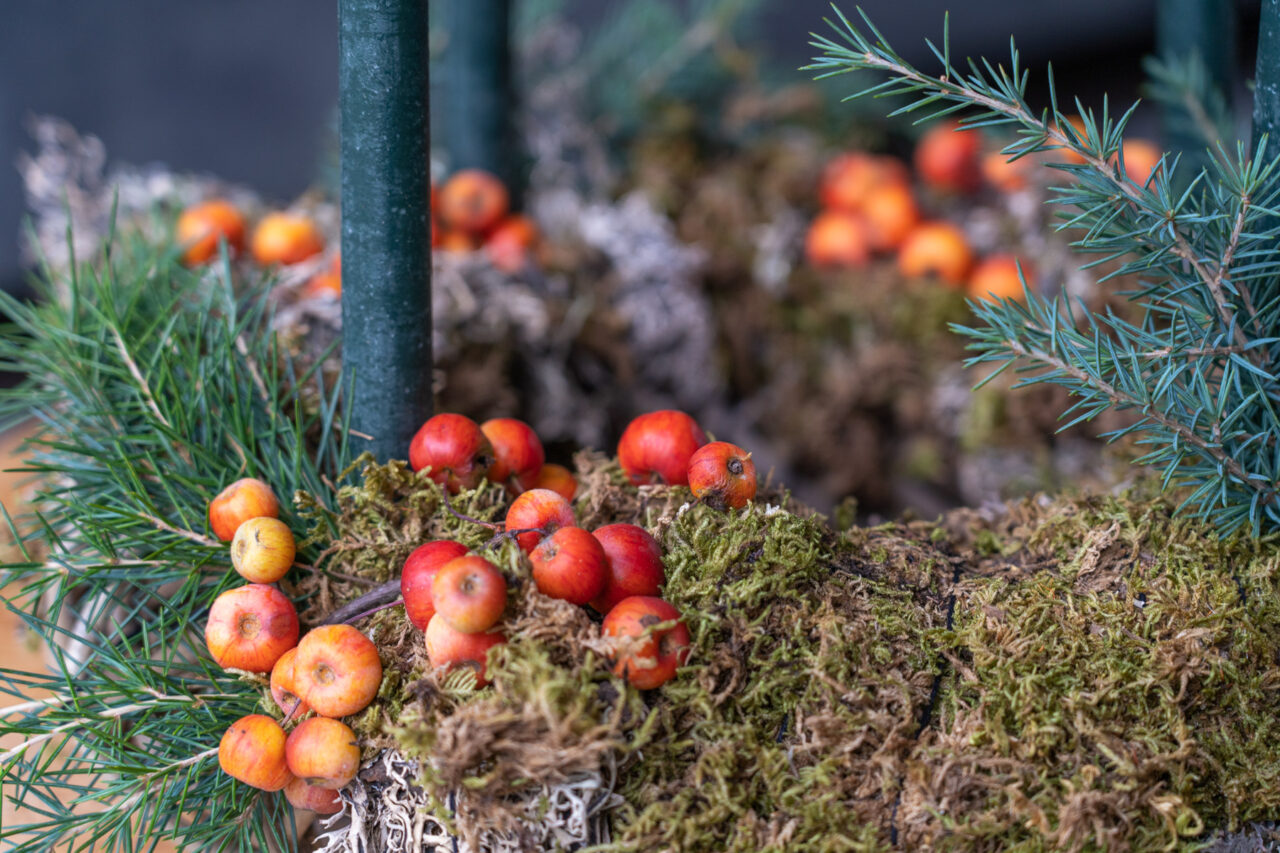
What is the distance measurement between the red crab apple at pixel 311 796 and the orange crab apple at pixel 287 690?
5 centimetres

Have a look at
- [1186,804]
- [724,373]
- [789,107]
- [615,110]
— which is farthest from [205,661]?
[789,107]

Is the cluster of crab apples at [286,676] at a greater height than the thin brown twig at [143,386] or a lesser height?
lesser

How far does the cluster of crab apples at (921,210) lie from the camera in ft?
5.41

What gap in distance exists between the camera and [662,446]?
85 centimetres

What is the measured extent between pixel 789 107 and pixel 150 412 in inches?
57.1

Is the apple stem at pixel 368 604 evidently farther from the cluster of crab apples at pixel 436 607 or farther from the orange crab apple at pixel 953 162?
the orange crab apple at pixel 953 162

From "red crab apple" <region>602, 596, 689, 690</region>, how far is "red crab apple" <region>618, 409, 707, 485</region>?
182 millimetres

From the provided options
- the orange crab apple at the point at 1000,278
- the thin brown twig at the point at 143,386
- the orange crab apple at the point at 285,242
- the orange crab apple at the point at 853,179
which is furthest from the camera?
the orange crab apple at the point at 853,179

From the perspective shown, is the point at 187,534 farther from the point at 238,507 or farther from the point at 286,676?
the point at 286,676

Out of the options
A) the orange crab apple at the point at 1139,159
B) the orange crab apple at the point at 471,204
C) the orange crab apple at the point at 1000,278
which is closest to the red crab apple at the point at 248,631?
the orange crab apple at the point at 471,204

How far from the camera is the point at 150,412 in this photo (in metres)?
0.98

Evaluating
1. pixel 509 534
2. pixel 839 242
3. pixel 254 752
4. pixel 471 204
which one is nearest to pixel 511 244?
pixel 471 204

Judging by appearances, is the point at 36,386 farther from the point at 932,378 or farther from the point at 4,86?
the point at 4,86

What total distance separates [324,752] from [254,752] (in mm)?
53
